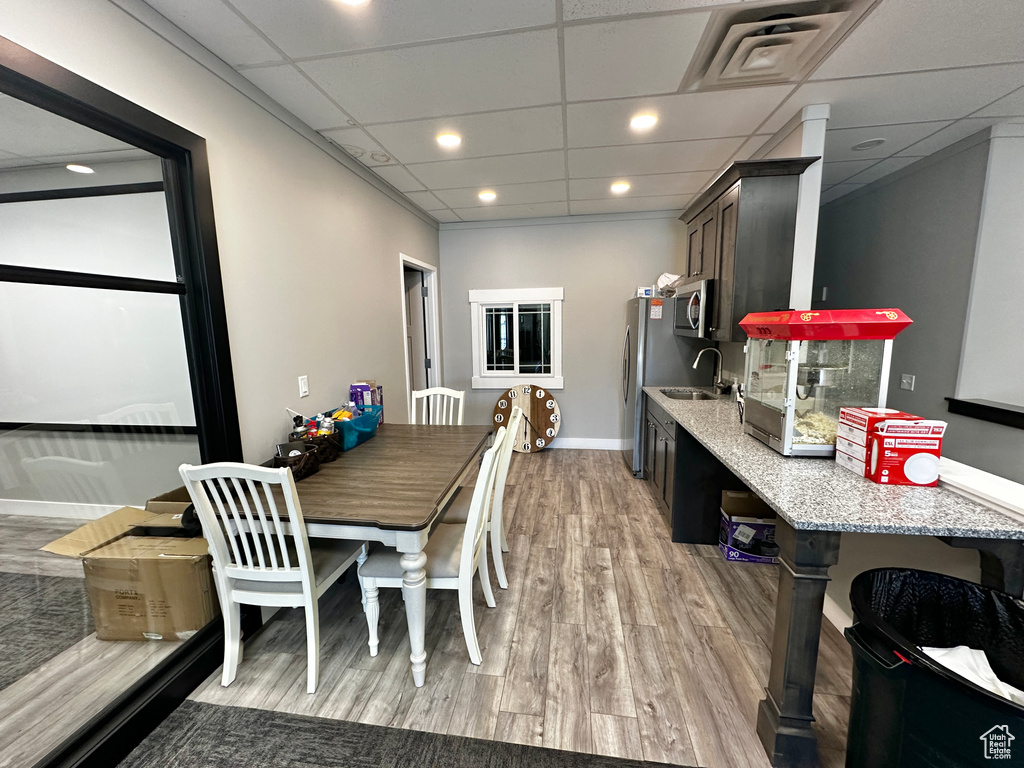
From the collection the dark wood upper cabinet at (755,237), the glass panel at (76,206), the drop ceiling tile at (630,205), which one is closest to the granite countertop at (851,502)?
the dark wood upper cabinet at (755,237)

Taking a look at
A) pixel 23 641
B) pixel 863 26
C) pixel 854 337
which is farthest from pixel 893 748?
pixel 23 641

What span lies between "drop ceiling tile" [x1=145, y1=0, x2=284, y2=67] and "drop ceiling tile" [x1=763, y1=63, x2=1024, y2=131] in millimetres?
2594

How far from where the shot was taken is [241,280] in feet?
6.11

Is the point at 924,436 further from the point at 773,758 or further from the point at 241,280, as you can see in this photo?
the point at 241,280

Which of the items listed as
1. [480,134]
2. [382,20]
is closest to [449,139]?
[480,134]

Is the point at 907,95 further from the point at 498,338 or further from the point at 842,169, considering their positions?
the point at 498,338

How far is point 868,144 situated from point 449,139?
2.82m

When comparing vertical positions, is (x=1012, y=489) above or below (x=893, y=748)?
above

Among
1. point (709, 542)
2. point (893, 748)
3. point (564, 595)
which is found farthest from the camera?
point (709, 542)

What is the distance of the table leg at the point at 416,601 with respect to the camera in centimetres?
151

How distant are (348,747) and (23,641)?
3.70ft

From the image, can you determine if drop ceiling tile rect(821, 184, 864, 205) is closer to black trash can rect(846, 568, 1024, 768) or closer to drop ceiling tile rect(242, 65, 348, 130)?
black trash can rect(846, 568, 1024, 768)

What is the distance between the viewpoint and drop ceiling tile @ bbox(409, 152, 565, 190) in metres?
2.83

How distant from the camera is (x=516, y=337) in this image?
15.5 ft
